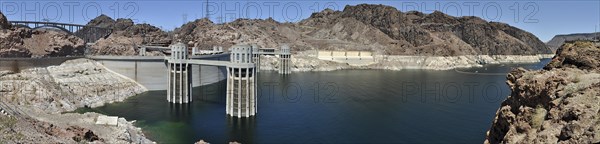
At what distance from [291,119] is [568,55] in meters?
39.1

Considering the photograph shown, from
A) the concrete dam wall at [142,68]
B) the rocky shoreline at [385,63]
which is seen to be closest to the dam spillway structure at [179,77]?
the concrete dam wall at [142,68]

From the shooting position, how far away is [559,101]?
41.3 ft

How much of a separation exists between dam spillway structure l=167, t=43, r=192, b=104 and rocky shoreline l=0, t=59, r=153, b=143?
30.1 feet

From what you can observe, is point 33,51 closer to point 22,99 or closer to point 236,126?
point 22,99

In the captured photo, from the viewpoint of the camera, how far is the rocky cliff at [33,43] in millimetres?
61469

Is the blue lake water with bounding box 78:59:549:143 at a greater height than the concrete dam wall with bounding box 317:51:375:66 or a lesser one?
lesser

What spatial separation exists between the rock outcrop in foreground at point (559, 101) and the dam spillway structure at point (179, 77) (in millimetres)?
51857

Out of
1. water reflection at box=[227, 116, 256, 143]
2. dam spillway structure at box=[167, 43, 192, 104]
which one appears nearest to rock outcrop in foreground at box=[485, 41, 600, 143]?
water reflection at box=[227, 116, 256, 143]

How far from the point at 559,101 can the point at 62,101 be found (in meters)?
57.5

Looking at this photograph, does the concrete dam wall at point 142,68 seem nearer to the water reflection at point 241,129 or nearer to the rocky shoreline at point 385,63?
the water reflection at point 241,129

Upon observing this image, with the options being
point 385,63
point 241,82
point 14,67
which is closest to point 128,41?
point 14,67

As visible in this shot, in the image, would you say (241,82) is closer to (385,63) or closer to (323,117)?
(323,117)

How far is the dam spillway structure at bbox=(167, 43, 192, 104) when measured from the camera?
201 feet

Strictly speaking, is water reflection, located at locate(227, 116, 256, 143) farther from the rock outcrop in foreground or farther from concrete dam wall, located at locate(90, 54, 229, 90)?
concrete dam wall, located at locate(90, 54, 229, 90)
